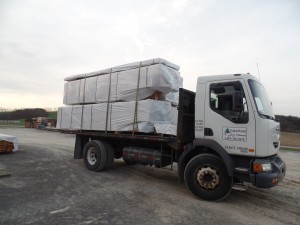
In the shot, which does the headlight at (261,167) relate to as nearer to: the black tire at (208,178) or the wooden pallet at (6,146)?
the black tire at (208,178)

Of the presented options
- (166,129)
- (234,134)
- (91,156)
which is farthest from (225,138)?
(91,156)

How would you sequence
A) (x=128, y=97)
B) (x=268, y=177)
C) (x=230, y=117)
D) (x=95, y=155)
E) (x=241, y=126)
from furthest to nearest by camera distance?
(x=95, y=155) < (x=128, y=97) < (x=230, y=117) < (x=241, y=126) < (x=268, y=177)

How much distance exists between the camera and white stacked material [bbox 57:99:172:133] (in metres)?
7.01

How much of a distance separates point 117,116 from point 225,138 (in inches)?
136

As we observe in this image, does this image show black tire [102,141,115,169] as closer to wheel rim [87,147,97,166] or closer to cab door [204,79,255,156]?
wheel rim [87,147,97,166]

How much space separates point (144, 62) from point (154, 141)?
7.46 ft

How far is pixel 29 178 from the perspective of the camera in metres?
6.97

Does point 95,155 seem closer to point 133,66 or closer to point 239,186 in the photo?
point 133,66

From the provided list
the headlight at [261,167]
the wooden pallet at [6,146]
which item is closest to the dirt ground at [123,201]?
the headlight at [261,167]

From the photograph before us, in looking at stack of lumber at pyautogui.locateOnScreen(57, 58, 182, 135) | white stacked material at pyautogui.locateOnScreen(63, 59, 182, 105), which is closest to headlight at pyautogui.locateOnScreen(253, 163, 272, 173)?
stack of lumber at pyautogui.locateOnScreen(57, 58, 182, 135)

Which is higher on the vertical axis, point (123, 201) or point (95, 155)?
point (95, 155)

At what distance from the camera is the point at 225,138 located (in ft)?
18.0

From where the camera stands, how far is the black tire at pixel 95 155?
8.11 meters

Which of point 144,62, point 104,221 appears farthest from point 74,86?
point 104,221
